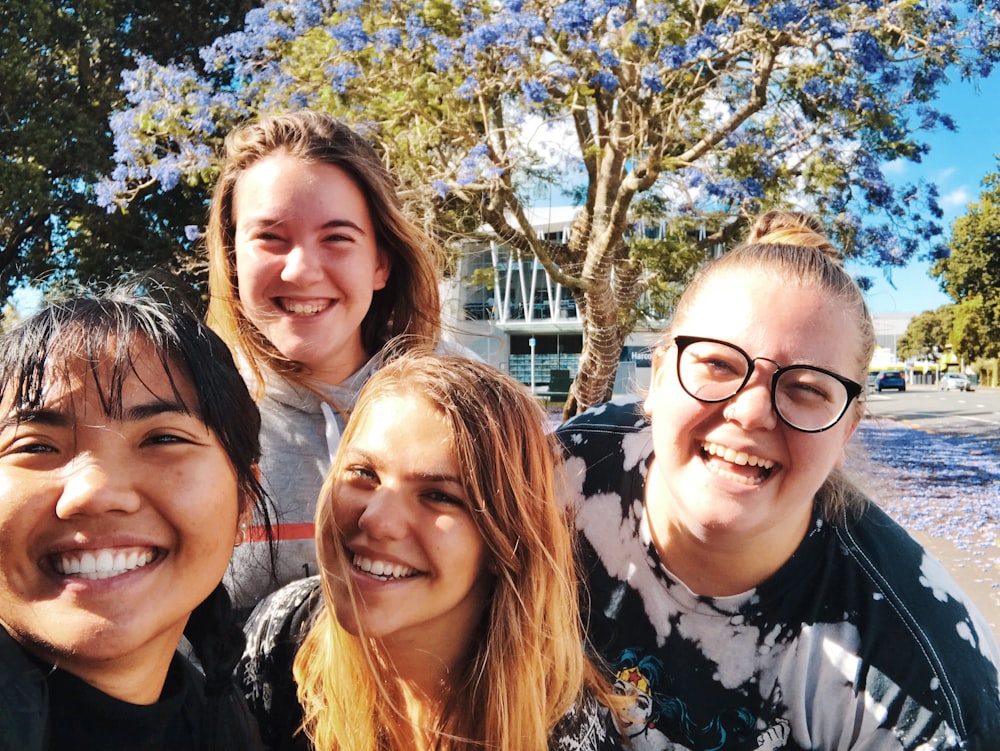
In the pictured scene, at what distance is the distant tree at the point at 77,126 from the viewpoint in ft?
42.9

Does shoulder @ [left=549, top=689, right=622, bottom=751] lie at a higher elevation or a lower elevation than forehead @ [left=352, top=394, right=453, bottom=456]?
lower

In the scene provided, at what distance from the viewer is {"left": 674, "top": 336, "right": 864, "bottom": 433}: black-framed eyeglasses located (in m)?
1.72

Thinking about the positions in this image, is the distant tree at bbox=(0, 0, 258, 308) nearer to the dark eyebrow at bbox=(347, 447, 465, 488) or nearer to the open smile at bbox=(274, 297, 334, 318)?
the open smile at bbox=(274, 297, 334, 318)

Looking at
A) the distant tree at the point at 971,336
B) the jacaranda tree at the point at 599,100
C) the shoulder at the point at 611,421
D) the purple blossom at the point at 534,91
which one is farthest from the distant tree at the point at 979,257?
the shoulder at the point at 611,421

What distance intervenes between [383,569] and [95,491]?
0.58 m

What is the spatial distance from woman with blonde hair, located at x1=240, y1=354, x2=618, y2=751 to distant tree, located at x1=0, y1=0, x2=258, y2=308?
12.4 meters

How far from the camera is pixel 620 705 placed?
1876 mm

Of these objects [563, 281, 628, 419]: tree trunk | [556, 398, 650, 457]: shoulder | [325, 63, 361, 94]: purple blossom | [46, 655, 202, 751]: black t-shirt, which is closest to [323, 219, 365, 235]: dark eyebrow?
[556, 398, 650, 457]: shoulder

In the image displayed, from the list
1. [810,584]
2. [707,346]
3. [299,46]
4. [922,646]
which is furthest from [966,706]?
[299,46]

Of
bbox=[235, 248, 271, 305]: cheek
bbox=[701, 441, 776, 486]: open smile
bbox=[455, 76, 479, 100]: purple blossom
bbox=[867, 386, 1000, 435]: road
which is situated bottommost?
bbox=[867, 386, 1000, 435]: road

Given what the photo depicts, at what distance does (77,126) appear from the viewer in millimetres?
13438

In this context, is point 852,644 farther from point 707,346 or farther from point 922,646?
point 707,346

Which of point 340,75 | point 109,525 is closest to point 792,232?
point 109,525

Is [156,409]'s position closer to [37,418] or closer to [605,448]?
[37,418]
